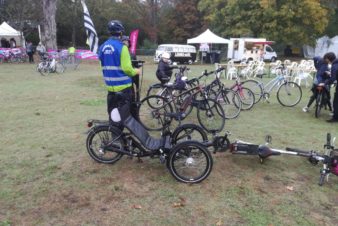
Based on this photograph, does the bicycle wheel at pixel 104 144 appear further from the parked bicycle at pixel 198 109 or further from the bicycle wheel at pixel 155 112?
the parked bicycle at pixel 198 109

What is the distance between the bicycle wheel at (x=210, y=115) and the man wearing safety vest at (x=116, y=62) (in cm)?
217

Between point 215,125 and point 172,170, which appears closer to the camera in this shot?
point 172,170

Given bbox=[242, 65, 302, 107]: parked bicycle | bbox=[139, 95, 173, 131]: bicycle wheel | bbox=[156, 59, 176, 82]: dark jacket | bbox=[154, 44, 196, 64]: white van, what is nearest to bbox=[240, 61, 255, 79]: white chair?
bbox=[242, 65, 302, 107]: parked bicycle

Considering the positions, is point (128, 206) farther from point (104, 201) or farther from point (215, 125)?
point (215, 125)

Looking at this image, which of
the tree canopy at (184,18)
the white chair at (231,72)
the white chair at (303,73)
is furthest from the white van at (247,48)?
the white chair at (303,73)

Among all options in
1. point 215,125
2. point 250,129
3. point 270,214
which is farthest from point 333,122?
point 270,214

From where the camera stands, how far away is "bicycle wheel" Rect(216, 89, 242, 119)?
7.65 metres

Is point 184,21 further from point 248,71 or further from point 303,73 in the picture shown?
point 303,73

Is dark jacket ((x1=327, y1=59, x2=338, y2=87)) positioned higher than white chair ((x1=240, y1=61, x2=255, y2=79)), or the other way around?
dark jacket ((x1=327, y1=59, x2=338, y2=87))

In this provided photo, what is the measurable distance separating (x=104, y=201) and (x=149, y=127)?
311 cm

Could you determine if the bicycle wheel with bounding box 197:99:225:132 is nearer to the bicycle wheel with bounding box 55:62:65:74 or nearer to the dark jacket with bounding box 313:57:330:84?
the dark jacket with bounding box 313:57:330:84

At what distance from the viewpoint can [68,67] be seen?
1972cm

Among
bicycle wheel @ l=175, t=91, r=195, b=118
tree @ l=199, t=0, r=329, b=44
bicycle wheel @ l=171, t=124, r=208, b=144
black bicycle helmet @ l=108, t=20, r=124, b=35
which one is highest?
tree @ l=199, t=0, r=329, b=44

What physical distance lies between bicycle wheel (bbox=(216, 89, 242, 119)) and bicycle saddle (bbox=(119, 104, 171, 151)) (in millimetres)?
3173
